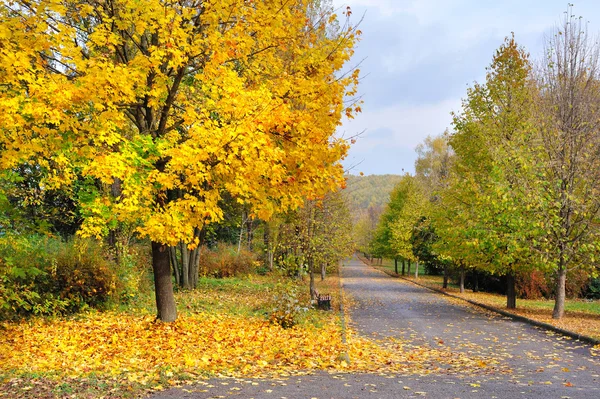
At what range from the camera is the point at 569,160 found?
53.1ft

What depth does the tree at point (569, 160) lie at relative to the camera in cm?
1581

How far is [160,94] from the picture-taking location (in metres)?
10.2

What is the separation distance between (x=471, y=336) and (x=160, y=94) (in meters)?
9.51

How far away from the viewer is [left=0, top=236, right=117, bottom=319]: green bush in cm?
1180

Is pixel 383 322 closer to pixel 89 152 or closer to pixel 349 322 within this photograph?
pixel 349 322

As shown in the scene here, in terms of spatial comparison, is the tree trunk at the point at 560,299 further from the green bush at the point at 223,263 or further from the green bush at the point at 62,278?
the green bush at the point at 223,263

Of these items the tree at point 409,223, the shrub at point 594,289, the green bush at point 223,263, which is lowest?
the shrub at point 594,289

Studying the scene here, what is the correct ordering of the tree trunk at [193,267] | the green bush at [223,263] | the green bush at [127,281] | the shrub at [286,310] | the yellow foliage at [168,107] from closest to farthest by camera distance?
the yellow foliage at [168,107] → the shrub at [286,310] → the green bush at [127,281] → the tree trunk at [193,267] → the green bush at [223,263]

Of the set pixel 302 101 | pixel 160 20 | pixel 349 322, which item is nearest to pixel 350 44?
pixel 302 101

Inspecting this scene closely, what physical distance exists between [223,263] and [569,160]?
17.4 meters

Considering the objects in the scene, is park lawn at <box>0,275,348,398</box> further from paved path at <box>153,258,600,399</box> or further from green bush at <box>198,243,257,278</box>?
green bush at <box>198,243,257,278</box>

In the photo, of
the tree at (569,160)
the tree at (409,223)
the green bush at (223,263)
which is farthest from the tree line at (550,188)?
the tree at (409,223)

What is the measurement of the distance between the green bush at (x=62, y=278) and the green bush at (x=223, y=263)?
12.5 meters

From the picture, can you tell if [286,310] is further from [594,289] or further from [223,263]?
[594,289]
